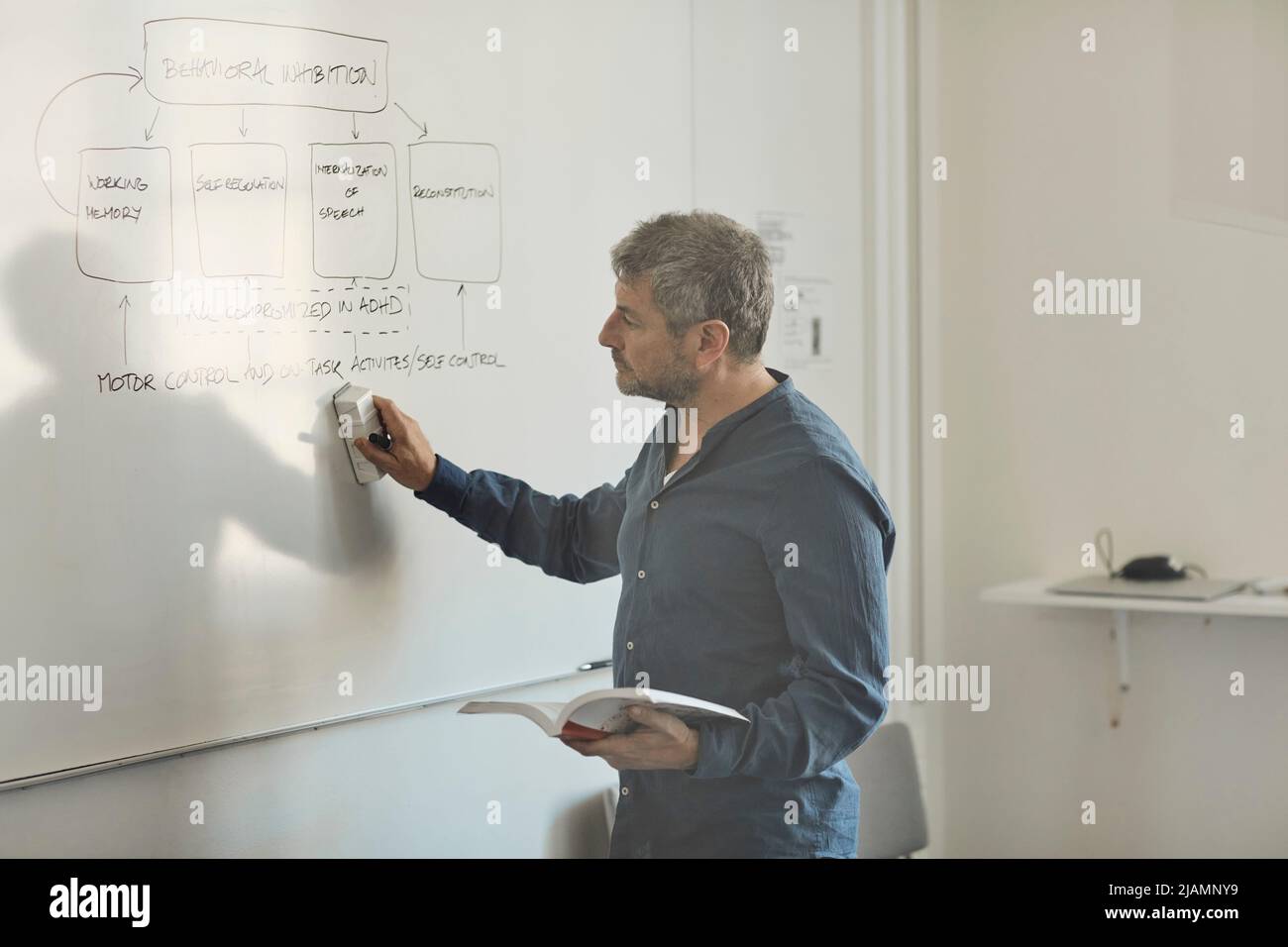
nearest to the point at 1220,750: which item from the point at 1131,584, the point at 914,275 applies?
the point at 1131,584

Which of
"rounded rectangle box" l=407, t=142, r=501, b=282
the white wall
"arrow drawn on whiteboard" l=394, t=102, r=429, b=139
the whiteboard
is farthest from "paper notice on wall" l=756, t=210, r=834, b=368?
"arrow drawn on whiteboard" l=394, t=102, r=429, b=139

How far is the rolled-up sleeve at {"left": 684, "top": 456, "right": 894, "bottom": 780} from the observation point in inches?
55.1

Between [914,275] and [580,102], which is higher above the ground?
[580,102]

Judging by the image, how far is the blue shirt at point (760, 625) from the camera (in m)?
1.42

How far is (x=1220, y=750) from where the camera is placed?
233 cm

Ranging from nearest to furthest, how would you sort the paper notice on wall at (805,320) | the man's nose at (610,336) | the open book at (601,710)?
the open book at (601,710) → the man's nose at (610,336) → the paper notice on wall at (805,320)

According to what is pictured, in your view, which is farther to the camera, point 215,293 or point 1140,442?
point 1140,442

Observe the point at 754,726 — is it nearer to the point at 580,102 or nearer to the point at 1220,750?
the point at 580,102

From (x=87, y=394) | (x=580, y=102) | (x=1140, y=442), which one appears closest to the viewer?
(x=87, y=394)

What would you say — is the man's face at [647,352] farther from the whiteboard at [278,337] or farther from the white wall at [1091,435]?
the white wall at [1091,435]

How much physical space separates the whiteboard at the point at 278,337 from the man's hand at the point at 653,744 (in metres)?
0.42

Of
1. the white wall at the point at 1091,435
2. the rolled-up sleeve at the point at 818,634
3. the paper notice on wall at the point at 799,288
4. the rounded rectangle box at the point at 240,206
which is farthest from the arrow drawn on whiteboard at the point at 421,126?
the white wall at the point at 1091,435

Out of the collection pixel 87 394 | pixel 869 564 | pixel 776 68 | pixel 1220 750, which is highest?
pixel 776 68

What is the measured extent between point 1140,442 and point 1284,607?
Answer: 481 mm
